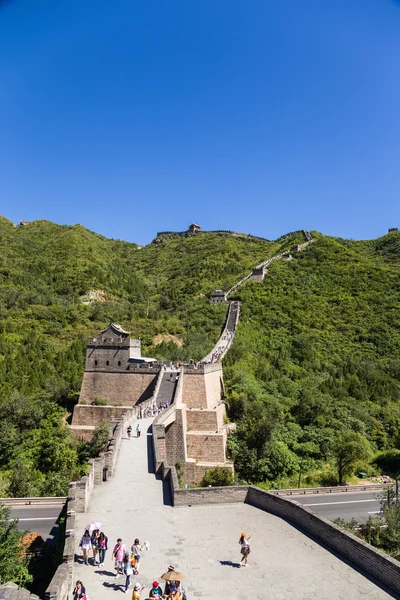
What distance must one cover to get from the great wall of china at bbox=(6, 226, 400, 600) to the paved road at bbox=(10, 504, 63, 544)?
159 inches

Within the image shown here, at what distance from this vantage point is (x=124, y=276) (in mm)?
75938

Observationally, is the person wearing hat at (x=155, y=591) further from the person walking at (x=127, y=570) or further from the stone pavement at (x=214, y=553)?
the person walking at (x=127, y=570)

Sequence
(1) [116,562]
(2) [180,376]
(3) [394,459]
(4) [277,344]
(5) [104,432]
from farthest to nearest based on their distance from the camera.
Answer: (4) [277,344]
(3) [394,459]
(2) [180,376]
(5) [104,432]
(1) [116,562]

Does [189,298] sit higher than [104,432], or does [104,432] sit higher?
[189,298]

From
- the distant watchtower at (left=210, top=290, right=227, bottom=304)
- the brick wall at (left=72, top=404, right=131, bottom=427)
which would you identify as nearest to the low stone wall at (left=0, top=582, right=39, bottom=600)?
the brick wall at (left=72, top=404, right=131, bottom=427)

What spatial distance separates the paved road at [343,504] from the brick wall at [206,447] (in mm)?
4867

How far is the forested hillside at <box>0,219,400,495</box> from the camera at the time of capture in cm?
2797

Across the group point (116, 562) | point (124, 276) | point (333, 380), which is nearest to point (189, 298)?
point (124, 276)

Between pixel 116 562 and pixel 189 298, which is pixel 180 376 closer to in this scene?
pixel 116 562

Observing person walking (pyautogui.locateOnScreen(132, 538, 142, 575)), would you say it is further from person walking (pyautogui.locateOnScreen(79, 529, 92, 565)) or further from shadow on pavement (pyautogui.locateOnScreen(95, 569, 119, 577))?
person walking (pyautogui.locateOnScreen(79, 529, 92, 565))

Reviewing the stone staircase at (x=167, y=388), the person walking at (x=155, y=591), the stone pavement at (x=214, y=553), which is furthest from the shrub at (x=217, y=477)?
the person walking at (x=155, y=591)

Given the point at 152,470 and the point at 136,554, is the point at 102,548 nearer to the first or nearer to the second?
the point at 136,554

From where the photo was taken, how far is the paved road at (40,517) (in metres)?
16.7

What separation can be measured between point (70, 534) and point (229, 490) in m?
5.62
